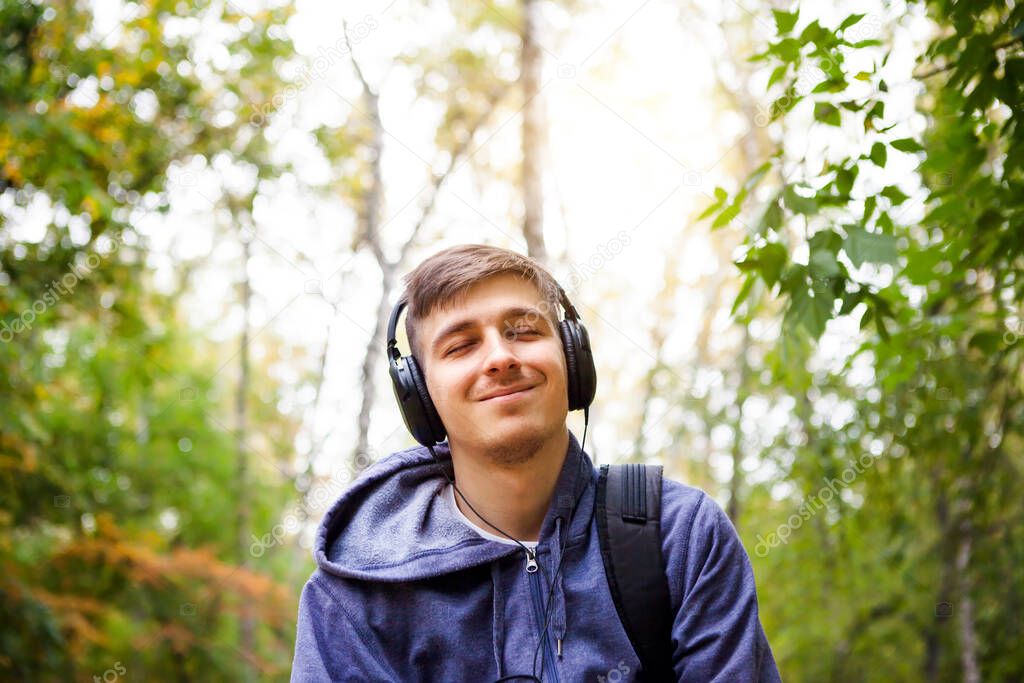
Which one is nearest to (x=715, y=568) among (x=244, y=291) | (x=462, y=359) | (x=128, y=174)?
(x=462, y=359)

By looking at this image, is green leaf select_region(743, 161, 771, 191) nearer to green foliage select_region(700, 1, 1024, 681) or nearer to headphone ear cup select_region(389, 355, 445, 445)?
green foliage select_region(700, 1, 1024, 681)

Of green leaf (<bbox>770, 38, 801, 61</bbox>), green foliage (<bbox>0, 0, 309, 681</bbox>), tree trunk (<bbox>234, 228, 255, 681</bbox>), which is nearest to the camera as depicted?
green leaf (<bbox>770, 38, 801, 61</bbox>)

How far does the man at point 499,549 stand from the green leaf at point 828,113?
2.85 feet

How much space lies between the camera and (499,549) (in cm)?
205

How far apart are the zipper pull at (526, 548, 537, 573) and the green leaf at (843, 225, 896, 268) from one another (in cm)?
103

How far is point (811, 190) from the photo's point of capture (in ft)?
8.11

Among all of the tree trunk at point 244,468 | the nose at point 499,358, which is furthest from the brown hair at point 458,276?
the tree trunk at point 244,468

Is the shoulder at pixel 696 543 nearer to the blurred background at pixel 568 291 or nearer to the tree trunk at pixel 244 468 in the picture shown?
the blurred background at pixel 568 291

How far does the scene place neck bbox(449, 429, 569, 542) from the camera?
6.85ft

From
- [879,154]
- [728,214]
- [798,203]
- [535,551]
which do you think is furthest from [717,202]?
[535,551]

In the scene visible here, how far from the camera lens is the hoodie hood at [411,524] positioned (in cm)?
203

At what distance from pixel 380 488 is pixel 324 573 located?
0.84 feet

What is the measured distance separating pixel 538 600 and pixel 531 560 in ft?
0.29

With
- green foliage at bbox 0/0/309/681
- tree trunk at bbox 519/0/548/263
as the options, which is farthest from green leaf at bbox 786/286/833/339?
tree trunk at bbox 519/0/548/263
